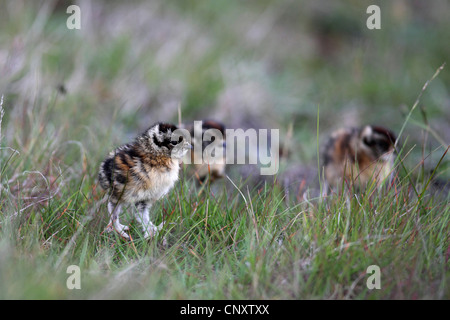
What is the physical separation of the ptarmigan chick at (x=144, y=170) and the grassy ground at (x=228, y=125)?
0.11 m

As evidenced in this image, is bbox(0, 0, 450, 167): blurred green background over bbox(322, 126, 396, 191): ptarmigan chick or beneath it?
over

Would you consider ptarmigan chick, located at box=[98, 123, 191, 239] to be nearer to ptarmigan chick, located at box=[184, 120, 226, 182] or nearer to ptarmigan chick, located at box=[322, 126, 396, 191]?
ptarmigan chick, located at box=[184, 120, 226, 182]

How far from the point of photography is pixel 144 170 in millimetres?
4289

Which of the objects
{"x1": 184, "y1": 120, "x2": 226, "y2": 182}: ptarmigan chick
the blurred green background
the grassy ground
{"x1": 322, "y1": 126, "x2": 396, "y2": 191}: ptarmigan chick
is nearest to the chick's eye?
the grassy ground

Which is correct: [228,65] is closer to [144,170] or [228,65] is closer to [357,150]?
[357,150]

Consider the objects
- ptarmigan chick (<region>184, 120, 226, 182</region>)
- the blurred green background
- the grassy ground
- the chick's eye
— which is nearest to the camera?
the grassy ground

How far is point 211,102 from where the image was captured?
838cm

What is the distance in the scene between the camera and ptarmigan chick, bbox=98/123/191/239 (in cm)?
422

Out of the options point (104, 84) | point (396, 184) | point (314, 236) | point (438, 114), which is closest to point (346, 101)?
point (438, 114)

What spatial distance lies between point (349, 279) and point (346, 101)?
6663 millimetres

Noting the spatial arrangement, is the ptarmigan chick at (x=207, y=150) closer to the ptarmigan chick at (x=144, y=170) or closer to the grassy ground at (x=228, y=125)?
the grassy ground at (x=228, y=125)

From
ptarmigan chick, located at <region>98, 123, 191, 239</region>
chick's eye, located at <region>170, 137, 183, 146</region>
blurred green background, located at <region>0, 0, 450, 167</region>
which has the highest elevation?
blurred green background, located at <region>0, 0, 450, 167</region>

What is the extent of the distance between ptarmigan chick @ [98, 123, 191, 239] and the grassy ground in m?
0.11

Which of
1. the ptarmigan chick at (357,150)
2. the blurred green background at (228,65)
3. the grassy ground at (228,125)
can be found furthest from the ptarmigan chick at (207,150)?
the ptarmigan chick at (357,150)
